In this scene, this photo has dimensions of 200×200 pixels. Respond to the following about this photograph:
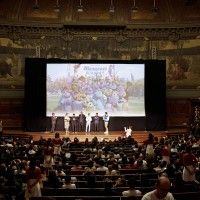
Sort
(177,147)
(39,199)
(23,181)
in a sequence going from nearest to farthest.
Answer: (39,199), (23,181), (177,147)

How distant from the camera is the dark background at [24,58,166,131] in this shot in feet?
117

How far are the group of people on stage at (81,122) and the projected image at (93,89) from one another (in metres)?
0.79

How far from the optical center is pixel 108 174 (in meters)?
16.1

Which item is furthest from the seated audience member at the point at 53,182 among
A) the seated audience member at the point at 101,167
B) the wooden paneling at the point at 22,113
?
the wooden paneling at the point at 22,113

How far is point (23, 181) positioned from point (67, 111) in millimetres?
20878

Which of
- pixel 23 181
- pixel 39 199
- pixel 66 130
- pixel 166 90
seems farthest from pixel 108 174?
pixel 166 90

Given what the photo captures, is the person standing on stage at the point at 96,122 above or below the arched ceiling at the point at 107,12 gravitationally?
below

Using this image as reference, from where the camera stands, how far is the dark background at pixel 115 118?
3569 cm

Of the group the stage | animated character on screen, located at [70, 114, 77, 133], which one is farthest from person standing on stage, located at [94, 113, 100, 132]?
animated character on screen, located at [70, 114, 77, 133]

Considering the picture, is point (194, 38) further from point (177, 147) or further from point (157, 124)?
point (177, 147)

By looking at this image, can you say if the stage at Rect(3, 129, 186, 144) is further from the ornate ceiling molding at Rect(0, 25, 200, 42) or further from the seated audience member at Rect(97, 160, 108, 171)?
the seated audience member at Rect(97, 160, 108, 171)

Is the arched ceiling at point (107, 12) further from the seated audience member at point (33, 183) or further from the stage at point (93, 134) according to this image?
the seated audience member at point (33, 183)

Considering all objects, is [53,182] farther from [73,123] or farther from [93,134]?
[73,123]

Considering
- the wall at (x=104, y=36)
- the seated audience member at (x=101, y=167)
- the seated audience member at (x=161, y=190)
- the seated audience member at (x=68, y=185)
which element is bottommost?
the seated audience member at (x=68, y=185)
